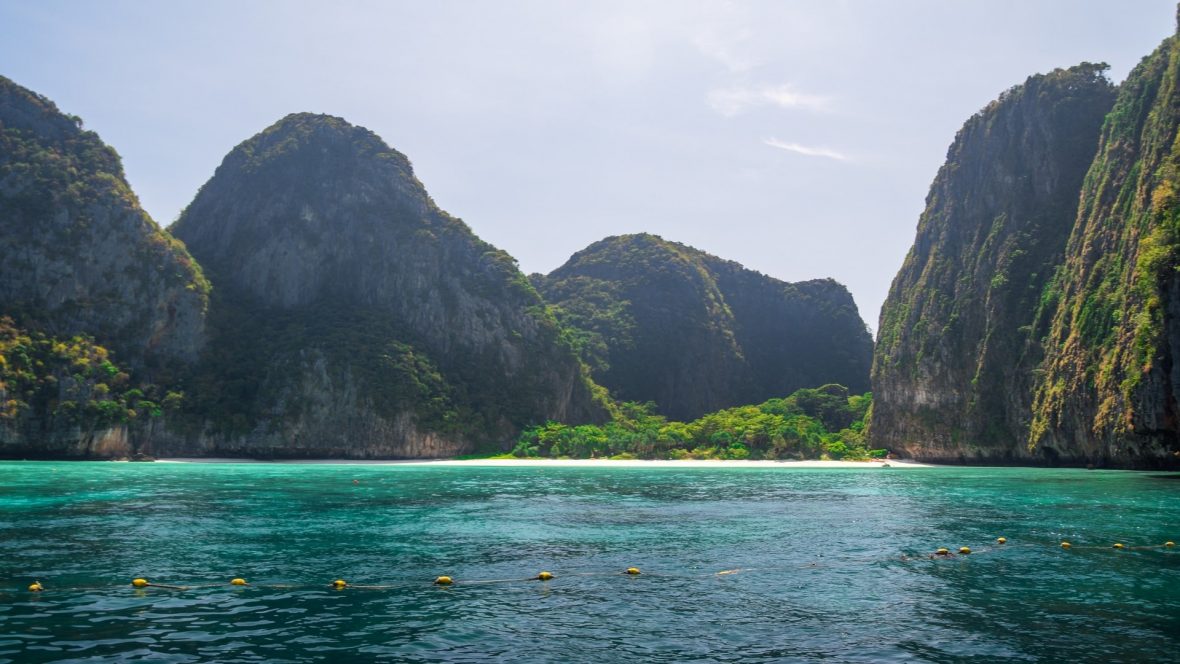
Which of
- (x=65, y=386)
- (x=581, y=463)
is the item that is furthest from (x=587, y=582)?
(x=65, y=386)

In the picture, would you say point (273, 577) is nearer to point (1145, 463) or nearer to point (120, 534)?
point (120, 534)

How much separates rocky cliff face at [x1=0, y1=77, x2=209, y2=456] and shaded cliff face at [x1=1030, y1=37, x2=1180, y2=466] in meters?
133

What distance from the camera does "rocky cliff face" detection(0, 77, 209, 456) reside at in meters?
114

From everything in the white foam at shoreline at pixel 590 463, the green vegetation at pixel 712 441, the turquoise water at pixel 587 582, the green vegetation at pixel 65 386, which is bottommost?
the white foam at shoreline at pixel 590 463

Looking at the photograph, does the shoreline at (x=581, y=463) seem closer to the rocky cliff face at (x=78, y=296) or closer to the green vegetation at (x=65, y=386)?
the green vegetation at (x=65, y=386)

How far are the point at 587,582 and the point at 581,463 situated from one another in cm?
9919

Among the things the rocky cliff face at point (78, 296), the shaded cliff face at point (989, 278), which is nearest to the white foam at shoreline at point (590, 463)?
the shaded cliff face at point (989, 278)

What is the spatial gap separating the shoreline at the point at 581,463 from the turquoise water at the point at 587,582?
228 feet

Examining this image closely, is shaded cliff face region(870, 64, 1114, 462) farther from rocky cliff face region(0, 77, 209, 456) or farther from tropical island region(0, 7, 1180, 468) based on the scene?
rocky cliff face region(0, 77, 209, 456)

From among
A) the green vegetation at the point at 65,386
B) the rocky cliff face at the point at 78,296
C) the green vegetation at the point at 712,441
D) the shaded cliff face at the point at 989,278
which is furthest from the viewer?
the green vegetation at the point at 712,441

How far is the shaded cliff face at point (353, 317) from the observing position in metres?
136

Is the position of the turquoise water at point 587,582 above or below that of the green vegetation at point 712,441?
below

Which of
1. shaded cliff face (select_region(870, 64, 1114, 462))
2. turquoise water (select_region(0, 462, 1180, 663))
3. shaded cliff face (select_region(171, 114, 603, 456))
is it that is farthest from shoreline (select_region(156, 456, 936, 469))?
turquoise water (select_region(0, 462, 1180, 663))

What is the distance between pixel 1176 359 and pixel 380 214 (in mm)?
152965
